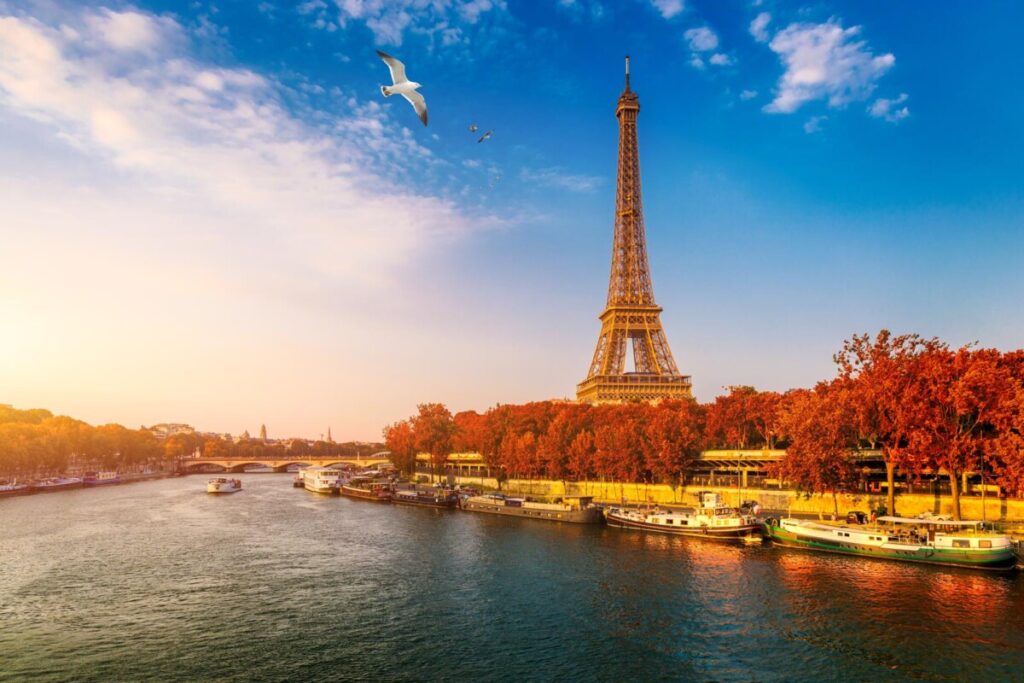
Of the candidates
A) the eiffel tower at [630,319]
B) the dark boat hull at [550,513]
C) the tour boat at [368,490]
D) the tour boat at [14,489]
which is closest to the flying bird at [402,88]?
the dark boat hull at [550,513]

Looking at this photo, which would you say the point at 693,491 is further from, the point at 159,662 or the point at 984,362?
the point at 159,662

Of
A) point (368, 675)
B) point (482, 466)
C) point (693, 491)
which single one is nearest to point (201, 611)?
point (368, 675)

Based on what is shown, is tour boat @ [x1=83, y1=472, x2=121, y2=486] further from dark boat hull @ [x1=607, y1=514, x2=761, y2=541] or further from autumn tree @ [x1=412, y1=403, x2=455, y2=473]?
dark boat hull @ [x1=607, y1=514, x2=761, y2=541]

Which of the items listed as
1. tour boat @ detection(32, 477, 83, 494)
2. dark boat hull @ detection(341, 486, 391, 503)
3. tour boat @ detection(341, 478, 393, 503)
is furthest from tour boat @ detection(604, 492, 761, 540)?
tour boat @ detection(32, 477, 83, 494)

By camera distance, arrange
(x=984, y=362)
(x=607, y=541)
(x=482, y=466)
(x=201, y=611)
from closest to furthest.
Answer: (x=201, y=611) < (x=984, y=362) < (x=607, y=541) < (x=482, y=466)

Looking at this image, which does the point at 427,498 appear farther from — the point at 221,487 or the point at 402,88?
the point at 402,88

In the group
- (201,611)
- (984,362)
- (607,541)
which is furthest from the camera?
(607,541)

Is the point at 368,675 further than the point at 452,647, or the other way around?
the point at 452,647
